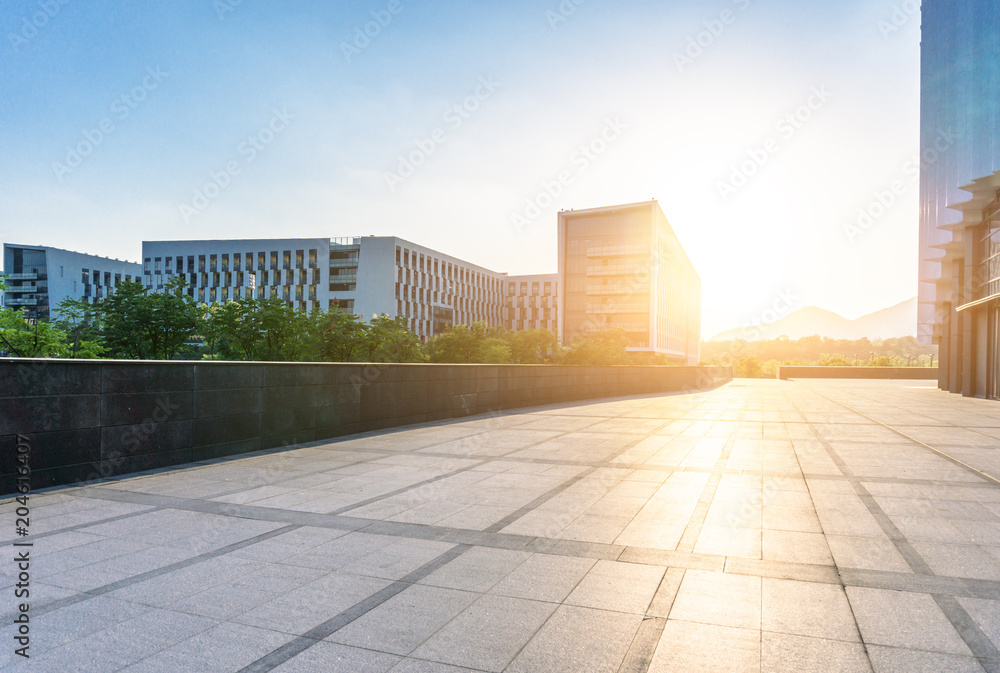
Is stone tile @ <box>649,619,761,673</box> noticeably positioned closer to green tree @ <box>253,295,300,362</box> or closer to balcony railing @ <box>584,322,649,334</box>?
green tree @ <box>253,295,300,362</box>

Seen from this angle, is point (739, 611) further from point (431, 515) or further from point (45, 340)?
point (45, 340)

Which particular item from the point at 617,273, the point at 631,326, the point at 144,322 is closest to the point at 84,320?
the point at 144,322

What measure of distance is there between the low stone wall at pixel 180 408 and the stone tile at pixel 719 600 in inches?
287

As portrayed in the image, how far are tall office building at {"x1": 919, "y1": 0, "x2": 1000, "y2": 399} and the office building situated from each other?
61.8m

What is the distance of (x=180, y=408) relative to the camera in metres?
8.96

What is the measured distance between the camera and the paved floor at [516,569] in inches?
127

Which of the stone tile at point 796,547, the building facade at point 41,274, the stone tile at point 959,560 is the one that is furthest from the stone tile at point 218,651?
the building facade at point 41,274

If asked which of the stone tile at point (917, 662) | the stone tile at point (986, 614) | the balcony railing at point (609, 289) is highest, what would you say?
the balcony railing at point (609, 289)

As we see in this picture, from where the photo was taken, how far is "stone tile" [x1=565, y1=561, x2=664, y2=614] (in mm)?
3854

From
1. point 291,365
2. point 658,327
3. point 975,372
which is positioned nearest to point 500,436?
point 291,365

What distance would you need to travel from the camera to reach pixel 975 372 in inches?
1200

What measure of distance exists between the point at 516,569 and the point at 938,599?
2.76 meters

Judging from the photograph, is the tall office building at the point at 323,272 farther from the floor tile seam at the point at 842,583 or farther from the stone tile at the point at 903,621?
the stone tile at the point at 903,621

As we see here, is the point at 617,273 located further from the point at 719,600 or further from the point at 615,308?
the point at 719,600
